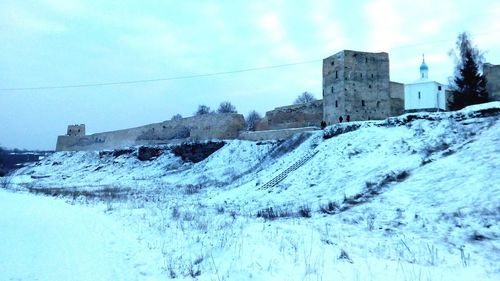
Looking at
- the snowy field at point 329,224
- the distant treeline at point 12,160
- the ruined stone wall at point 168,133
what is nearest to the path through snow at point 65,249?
the snowy field at point 329,224

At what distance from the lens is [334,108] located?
A: 32.5 metres

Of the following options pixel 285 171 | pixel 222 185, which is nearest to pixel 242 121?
pixel 222 185

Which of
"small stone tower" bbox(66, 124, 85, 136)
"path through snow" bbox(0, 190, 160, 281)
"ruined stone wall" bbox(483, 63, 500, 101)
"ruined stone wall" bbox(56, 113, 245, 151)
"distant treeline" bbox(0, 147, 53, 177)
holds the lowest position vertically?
"path through snow" bbox(0, 190, 160, 281)

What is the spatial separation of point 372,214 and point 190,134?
35403 millimetres

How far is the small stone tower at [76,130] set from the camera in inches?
2574

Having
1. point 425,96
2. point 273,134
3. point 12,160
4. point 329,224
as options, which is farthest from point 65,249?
point 12,160

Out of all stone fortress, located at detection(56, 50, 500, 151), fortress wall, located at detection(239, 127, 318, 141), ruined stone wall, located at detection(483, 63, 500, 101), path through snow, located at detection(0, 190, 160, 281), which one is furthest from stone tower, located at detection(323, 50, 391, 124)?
path through snow, located at detection(0, 190, 160, 281)

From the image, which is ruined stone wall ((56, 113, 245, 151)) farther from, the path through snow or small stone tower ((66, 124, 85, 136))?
the path through snow

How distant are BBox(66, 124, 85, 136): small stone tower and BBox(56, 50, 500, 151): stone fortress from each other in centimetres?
2111

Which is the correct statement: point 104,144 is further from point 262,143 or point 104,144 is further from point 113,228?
point 113,228

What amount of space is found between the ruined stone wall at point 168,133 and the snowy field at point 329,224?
20652 millimetres

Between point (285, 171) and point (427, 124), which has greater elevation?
point (427, 124)

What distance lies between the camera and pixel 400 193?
11852 mm

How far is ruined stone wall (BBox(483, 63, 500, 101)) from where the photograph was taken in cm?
3189
